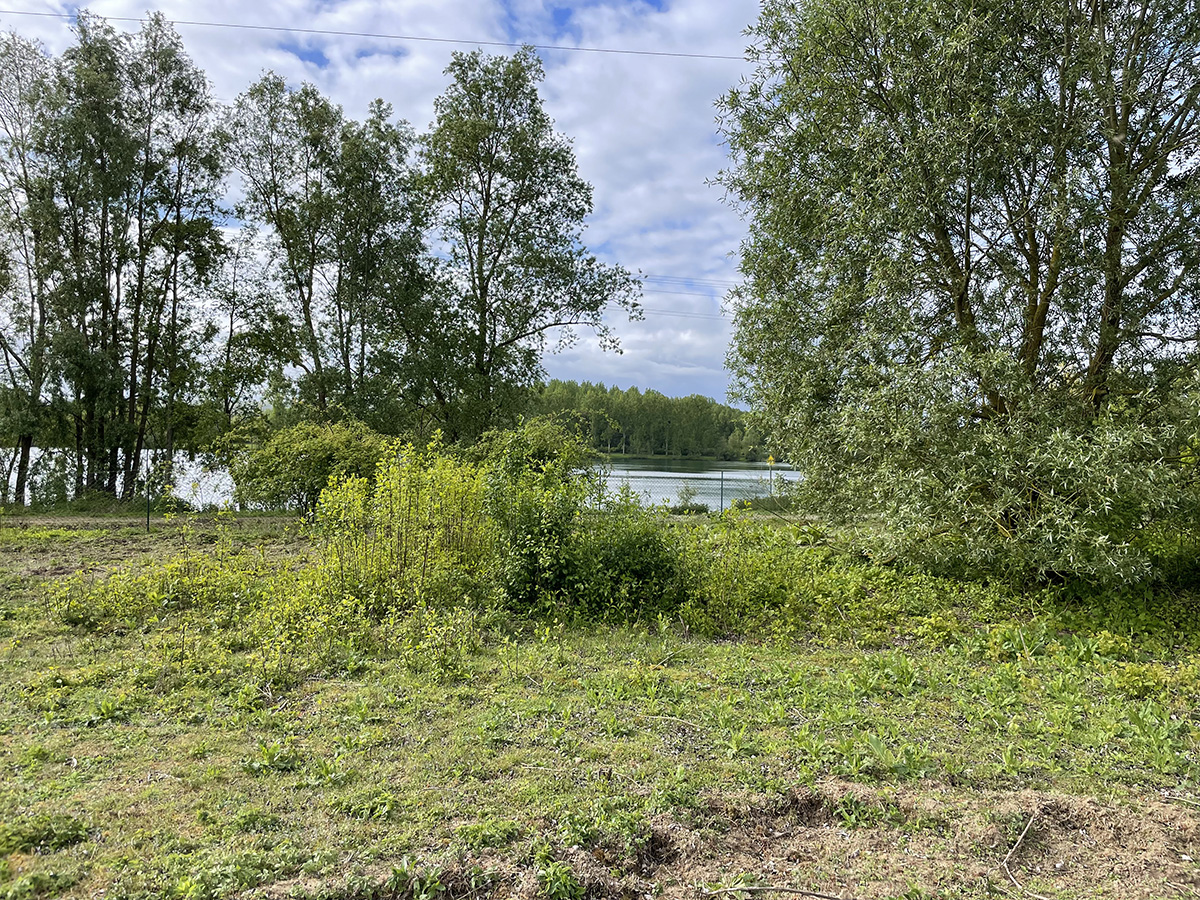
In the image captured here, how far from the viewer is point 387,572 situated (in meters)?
6.09

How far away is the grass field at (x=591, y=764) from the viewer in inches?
91.9

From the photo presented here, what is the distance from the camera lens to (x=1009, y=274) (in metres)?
7.12

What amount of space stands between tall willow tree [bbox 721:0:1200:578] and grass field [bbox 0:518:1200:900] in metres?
1.28

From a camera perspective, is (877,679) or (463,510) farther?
(463,510)

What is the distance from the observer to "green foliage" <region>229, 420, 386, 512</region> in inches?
436

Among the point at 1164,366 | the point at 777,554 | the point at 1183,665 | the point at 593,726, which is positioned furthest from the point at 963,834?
the point at 1164,366

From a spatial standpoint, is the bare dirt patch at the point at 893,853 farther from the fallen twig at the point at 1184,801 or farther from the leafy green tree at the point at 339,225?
the leafy green tree at the point at 339,225

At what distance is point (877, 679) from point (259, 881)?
378cm

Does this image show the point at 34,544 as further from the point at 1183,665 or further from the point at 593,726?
the point at 1183,665

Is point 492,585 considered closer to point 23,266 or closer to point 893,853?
point 893,853

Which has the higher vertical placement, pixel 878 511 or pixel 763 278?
pixel 763 278

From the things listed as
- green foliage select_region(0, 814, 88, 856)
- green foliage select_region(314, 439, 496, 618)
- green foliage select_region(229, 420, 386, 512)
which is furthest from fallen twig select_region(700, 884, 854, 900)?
green foliage select_region(229, 420, 386, 512)

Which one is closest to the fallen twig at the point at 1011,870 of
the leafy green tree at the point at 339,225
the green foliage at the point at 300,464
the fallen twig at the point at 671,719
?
the fallen twig at the point at 671,719

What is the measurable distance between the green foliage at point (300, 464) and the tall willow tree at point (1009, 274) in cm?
742
